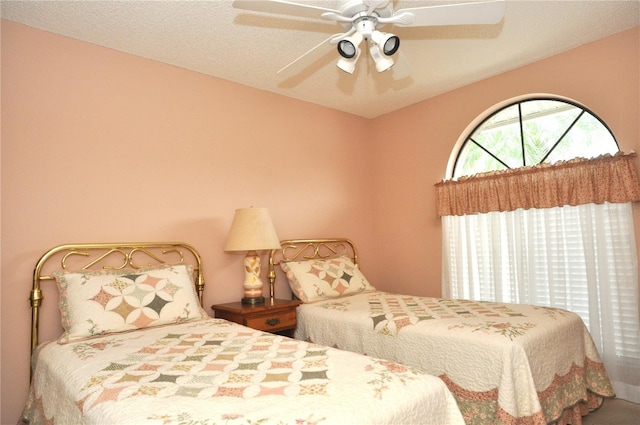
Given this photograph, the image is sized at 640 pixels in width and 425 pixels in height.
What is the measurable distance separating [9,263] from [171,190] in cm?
104

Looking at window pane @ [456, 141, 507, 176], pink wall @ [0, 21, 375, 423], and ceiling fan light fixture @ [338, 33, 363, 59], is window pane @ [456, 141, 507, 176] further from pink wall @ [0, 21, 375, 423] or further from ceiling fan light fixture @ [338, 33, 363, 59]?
ceiling fan light fixture @ [338, 33, 363, 59]

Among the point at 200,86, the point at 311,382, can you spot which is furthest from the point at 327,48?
the point at 311,382

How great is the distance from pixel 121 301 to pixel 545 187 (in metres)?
3.04

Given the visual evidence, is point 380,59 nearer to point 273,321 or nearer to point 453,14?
point 453,14

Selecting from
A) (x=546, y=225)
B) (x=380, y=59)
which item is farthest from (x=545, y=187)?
(x=380, y=59)

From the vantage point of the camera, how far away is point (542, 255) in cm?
305

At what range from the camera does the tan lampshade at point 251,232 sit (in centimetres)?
282

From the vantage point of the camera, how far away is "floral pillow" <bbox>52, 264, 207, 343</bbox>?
6.75ft

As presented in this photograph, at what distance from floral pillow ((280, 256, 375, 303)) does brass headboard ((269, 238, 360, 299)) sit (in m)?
0.16

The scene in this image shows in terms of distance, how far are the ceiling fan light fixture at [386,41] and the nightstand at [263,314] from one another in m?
1.87

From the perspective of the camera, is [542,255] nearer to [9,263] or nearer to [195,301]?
[195,301]

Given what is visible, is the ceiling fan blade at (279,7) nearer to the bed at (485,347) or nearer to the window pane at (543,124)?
the bed at (485,347)

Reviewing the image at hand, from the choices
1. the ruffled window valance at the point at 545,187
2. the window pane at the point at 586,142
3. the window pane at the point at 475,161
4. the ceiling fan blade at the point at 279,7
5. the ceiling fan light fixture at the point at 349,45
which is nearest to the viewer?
the ceiling fan blade at the point at 279,7

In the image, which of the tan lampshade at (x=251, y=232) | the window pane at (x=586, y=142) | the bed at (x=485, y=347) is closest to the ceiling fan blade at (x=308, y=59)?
the tan lampshade at (x=251, y=232)
